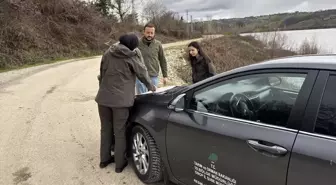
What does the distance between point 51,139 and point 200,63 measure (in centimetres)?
283

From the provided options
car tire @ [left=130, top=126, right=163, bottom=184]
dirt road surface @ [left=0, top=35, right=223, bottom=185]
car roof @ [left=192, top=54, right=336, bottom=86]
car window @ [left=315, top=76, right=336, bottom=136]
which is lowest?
dirt road surface @ [left=0, top=35, right=223, bottom=185]

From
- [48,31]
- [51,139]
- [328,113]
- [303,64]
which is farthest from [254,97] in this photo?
[48,31]

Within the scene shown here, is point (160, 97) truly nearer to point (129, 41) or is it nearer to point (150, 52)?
point (129, 41)

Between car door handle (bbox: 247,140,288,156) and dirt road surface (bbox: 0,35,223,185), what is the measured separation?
1.88m

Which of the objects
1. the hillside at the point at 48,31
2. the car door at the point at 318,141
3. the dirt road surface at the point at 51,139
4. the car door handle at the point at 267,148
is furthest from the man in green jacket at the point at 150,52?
the hillside at the point at 48,31

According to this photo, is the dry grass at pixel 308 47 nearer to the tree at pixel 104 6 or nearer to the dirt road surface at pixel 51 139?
the tree at pixel 104 6

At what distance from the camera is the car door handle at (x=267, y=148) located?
6.61ft

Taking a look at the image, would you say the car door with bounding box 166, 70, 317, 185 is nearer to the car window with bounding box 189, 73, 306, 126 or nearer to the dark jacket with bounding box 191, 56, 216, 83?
the car window with bounding box 189, 73, 306, 126

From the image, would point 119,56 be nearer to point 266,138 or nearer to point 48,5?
point 266,138

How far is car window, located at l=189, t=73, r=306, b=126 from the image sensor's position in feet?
7.16

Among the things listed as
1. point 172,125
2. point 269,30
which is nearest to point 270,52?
point 269,30

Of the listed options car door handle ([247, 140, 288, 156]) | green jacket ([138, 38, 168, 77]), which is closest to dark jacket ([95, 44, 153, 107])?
green jacket ([138, 38, 168, 77])

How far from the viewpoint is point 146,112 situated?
346cm

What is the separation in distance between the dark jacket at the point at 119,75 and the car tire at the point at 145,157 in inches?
15.9
